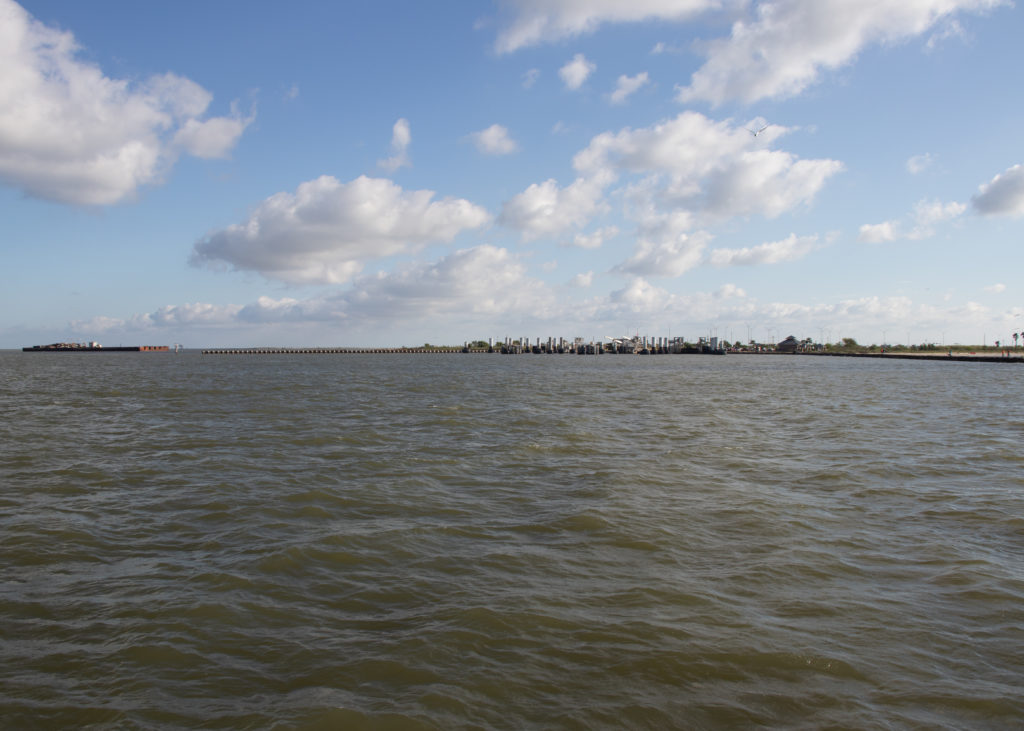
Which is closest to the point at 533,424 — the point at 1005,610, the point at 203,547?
the point at 203,547

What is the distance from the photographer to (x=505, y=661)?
5.36m

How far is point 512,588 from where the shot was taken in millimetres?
6961

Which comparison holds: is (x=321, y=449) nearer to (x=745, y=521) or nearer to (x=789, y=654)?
(x=745, y=521)

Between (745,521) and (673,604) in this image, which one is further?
(745,521)

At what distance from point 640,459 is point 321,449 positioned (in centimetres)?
896

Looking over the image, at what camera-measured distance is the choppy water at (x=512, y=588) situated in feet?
15.6

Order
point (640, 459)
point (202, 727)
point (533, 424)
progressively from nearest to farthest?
point (202, 727), point (640, 459), point (533, 424)

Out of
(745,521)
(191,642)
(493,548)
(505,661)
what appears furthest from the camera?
(745,521)

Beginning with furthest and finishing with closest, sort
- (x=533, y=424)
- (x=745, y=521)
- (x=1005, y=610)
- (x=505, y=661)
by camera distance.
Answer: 1. (x=533, y=424)
2. (x=745, y=521)
3. (x=1005, y=610)
4. (x=505, y=661)

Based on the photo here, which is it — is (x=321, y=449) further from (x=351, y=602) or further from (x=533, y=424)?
(x=351, y=602)

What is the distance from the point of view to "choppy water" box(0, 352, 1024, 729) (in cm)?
477

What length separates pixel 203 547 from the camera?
8.52m

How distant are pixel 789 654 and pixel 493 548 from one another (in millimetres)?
4157

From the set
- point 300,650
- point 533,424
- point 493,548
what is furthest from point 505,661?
point 533,424
